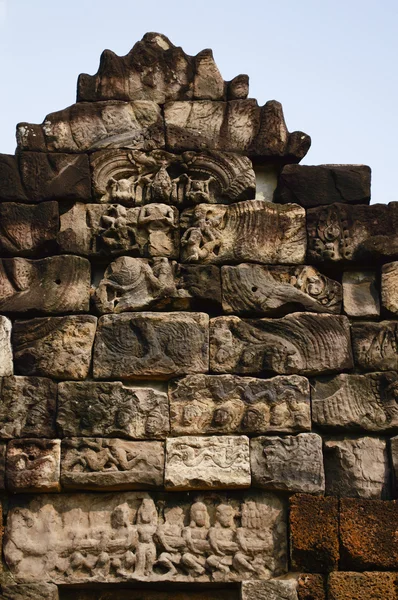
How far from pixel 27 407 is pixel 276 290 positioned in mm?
2199

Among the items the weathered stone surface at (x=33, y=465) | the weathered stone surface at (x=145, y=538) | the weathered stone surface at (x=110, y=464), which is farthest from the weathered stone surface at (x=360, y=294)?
the weathered stone surface at (x=33, y=465)

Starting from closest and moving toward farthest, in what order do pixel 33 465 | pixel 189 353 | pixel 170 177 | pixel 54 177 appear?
pixel 33 465
pixel 189 353
pixel 54 177
pixel 170 177

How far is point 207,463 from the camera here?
26.6ft

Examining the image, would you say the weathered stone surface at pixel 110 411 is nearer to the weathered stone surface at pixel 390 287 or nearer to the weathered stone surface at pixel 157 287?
the weathered stone surface at pixel 157 287

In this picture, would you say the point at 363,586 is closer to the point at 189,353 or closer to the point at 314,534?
the point at 314,534

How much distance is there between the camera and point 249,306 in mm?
8625

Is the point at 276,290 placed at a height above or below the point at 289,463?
above

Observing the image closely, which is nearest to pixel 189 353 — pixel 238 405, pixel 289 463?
pixel 238 405

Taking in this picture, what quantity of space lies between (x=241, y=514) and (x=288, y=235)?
238 centimetres

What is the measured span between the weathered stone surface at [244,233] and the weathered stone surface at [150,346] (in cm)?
63

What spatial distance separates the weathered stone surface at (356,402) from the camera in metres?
8.26

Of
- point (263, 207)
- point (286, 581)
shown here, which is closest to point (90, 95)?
point (263, 207)

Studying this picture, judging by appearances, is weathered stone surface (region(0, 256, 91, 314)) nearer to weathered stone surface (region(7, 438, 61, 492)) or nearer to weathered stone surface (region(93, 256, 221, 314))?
weathered stone surface (region(93, 256, 221, 314))

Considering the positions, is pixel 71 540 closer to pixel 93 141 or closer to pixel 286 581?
pixel 286 581
